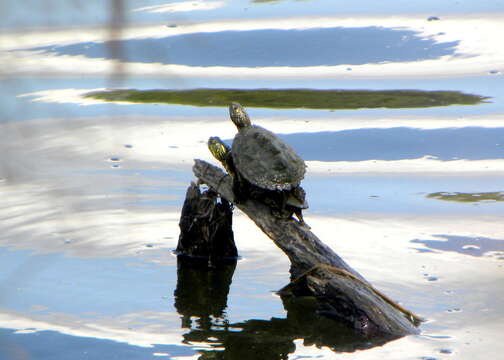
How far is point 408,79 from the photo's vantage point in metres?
6.59

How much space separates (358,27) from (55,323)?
16.8 feet

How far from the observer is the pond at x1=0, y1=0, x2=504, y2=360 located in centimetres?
90

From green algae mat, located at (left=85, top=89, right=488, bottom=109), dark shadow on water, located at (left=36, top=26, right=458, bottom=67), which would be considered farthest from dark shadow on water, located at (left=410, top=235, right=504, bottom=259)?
dark shadow on water, located at (left=36, top=26, right=458, bottom=67)

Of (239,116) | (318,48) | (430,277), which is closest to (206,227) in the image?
(239,116)

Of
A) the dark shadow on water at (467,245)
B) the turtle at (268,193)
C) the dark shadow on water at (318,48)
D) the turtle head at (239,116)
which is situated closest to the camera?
the turtle at (268,193)

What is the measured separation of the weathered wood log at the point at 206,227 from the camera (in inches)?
129

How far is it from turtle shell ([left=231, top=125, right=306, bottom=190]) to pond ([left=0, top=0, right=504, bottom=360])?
52 centimetres

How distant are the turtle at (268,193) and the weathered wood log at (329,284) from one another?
31mm

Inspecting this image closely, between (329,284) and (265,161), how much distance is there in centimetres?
47

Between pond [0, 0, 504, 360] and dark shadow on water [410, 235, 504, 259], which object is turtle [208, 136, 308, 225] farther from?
dark shadow on water [410, 235, 504, 259]

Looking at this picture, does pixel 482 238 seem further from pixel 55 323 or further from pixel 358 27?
pixel 358 27

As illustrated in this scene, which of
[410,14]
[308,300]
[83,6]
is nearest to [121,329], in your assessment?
[308,300]

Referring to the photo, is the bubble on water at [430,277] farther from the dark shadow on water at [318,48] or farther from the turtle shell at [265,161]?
the dark shadow on water at [318,48]

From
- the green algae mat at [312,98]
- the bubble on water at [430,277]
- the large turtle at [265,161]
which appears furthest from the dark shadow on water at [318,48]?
the large turtle at [265,161]
